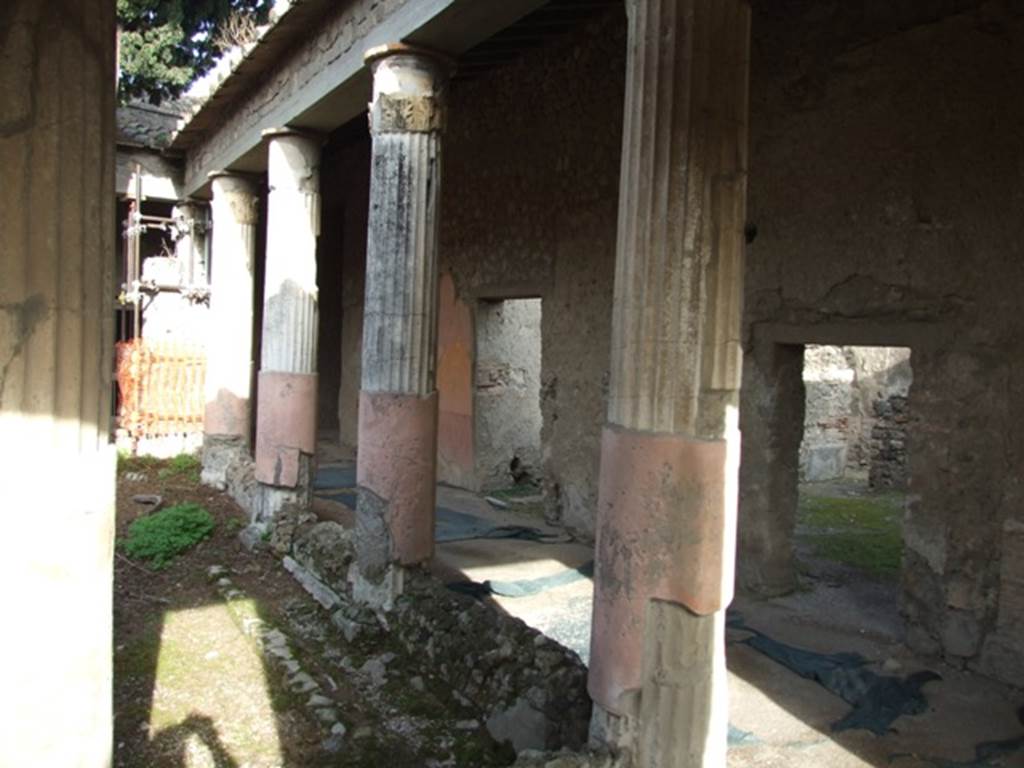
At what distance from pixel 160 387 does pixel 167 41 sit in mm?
5793

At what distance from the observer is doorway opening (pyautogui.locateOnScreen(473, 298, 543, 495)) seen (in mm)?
10531

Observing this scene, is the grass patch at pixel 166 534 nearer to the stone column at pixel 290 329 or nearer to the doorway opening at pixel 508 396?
the stone column at pixel 290 329

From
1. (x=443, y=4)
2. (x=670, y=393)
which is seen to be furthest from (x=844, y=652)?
(x=443, y=4)

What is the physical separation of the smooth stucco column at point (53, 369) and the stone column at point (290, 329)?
628cm

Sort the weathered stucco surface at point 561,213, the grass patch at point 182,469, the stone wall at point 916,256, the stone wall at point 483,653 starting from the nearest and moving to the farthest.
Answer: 1. the stone wall at point 483,653
2. the stone wall at point 916,256
3. the weathered stucco surface at point 561,213
4. the grass patch at point 182,469

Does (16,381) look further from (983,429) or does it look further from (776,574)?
(776,574)

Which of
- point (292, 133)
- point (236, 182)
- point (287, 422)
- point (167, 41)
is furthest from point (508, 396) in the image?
point (167, 41)

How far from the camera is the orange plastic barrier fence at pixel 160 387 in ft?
42.1

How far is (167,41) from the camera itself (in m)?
14.2

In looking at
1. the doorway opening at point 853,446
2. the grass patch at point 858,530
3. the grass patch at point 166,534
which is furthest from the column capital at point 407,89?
the doorway opening at point 853,446

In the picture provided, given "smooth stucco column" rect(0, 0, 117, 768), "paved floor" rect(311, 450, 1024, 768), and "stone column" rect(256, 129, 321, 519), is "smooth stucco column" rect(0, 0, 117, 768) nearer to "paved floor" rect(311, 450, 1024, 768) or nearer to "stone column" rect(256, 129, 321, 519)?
"paved floor" rect(311, 450, 1024, 768)

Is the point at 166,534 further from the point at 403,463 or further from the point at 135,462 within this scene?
the point at 135,462

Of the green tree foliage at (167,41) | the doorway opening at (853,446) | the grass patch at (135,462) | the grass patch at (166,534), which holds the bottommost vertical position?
the grass patch at (166,534)

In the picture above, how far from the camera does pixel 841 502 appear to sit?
33.6ft
